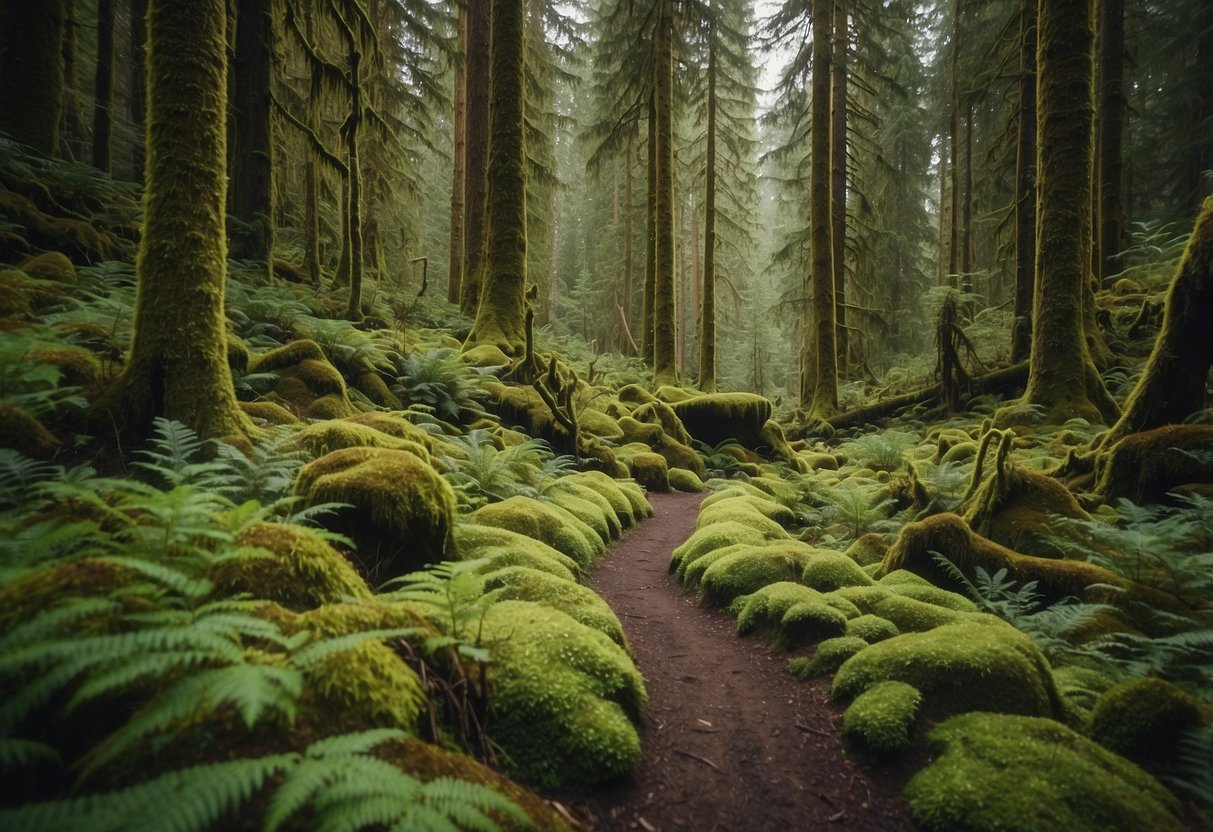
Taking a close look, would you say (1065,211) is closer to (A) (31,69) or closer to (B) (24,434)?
(B) (24,434)

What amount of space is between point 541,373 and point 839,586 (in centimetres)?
705

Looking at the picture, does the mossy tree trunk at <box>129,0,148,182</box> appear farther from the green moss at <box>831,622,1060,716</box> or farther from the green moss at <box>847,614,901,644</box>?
the green moss at <box>831,622,1060,716</box>

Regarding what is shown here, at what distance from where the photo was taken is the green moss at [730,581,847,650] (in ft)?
14.2

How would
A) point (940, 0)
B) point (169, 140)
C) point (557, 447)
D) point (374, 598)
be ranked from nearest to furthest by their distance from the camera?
1. point (374, 598)
2. point (169, 140)
3. point (557, 447)
4. point (940, 0)

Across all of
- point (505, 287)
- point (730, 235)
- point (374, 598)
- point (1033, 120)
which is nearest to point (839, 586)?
point (374, 598)

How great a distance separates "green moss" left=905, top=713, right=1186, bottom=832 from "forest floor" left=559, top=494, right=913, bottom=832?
0.79 ft

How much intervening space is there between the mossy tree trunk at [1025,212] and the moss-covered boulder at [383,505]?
1568 cm

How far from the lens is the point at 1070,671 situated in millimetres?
3664

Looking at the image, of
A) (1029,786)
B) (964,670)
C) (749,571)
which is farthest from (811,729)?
(749,571)

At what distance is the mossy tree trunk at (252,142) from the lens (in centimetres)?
1100

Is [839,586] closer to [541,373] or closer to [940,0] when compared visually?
[541,373]

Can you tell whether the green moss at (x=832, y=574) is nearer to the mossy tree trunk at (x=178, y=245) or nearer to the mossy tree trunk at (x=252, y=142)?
the mossy tree trunk at (x=178, y=245)

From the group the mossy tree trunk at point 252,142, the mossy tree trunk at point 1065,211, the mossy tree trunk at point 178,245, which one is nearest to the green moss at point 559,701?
the mossy tree trunk at point 178,245

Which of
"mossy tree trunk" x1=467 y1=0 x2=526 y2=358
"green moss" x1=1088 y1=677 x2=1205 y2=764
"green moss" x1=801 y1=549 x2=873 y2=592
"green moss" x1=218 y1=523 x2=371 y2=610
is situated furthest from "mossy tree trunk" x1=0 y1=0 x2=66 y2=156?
"green moss" x1=1088 y1=677 x2=1205 y2=764
